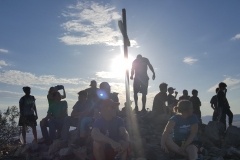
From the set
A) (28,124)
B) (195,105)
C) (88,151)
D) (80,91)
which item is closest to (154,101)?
(195,105)

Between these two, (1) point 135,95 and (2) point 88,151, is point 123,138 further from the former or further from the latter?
(1) point 135,95

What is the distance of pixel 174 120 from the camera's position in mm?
5848

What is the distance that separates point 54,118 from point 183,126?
15.5 feet

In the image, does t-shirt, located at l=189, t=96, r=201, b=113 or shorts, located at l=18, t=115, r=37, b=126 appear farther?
t-shirt, located at l=189, t=96, r=201, b=113

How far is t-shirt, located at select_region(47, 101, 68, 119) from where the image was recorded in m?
8.84

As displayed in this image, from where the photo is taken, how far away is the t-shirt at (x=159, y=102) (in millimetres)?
10484

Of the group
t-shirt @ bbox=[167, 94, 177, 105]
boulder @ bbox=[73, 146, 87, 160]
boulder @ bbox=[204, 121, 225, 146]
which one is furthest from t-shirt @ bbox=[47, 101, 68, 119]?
boulder @ bbox=[204, 121, 225, 146]

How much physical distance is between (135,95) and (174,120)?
5.79m

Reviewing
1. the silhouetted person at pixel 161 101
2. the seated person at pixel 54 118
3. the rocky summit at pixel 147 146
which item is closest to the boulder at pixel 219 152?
the rocky summit at pixel 147 146

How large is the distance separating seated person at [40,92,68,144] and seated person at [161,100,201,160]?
4300mm

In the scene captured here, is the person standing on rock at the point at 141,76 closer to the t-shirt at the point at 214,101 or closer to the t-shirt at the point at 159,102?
the t-shirt at the point at 159,102

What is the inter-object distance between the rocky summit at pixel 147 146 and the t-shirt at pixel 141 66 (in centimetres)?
182

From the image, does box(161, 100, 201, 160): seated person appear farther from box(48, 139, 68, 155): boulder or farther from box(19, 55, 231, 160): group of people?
box(48, 139, 68, 155): boulder

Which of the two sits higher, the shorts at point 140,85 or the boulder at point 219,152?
the shorts at point 140,85
